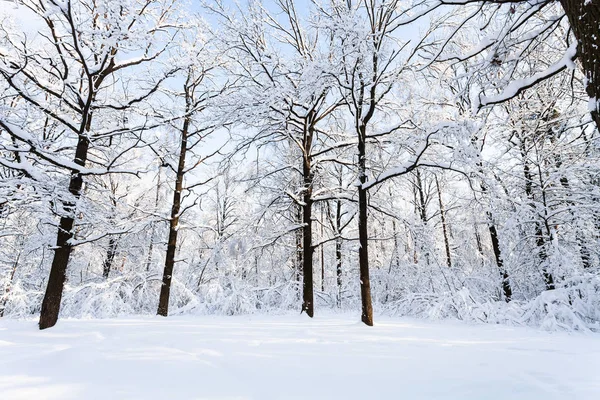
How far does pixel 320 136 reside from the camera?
10805mm

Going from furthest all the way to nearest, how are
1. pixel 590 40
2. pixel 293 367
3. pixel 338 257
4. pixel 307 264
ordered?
pixel 338 257 → pixel 307 264 → pixel 293 367 → pixel 590 40

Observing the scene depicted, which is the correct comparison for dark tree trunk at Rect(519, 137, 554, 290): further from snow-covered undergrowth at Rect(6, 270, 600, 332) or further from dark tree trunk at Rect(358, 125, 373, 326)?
dark tree trunk at Rect(358, 125, 373, 326)

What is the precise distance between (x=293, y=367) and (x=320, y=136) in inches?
354

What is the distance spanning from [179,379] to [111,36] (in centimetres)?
601

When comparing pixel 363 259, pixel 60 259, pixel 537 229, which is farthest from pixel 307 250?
pixel 537 229

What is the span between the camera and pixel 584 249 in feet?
25.3

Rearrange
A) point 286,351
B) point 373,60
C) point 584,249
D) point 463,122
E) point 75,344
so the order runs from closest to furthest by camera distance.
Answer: point 286,351
point 75,344
point 463,122
point 373,60
point 584,249

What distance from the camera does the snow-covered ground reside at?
2.21m

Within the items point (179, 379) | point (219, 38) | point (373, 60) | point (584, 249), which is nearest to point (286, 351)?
point (179, 379)

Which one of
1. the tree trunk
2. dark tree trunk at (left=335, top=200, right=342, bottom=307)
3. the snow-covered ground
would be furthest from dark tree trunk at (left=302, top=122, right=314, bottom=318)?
the snow-covered ground

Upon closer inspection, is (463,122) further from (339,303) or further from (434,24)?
(339,303)

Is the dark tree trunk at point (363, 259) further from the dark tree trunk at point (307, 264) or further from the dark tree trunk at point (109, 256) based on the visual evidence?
the dark tree trunk at point (109, 256)

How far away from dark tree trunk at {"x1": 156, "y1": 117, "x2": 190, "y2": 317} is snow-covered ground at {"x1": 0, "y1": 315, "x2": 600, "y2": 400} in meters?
5.35

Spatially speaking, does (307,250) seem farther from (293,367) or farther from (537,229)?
(537,229)
